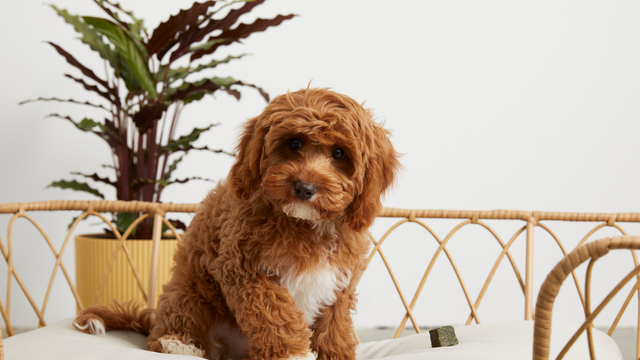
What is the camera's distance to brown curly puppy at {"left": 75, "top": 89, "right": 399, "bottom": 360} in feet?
4.36

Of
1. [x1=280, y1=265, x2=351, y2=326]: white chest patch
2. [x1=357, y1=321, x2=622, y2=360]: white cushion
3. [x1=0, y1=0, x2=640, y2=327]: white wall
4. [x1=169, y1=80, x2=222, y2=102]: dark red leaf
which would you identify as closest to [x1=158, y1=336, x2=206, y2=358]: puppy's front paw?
[x1=280, y1=265, x2=351, y2=326]: white chest patch

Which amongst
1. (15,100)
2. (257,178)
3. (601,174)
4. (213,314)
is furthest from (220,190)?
(601,174)

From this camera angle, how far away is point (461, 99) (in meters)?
3.53

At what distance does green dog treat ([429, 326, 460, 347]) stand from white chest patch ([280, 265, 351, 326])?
15.5 inches

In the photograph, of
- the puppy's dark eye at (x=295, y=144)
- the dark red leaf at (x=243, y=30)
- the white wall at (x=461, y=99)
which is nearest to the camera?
the puppy's dark eye at (x=295, y=144)

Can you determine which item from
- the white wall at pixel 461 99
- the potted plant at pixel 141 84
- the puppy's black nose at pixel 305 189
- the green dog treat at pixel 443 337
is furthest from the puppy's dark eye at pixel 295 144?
the white wall at pixel 461 99

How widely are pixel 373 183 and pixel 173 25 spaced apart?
172 centimetres

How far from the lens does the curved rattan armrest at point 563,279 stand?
86 centimetres

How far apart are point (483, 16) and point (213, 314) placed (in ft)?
9.68

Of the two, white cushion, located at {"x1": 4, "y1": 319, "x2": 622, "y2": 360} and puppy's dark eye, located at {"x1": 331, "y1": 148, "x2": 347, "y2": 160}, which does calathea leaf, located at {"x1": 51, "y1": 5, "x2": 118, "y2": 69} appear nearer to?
white cushion, located at {"x1": 4, "y1": 319, "x2": 622, "y2": 360}

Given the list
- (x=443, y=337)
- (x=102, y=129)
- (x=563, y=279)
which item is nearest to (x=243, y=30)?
(x=102, y=129)

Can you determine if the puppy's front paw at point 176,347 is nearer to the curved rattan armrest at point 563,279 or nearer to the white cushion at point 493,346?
the white cushion at point 493,346

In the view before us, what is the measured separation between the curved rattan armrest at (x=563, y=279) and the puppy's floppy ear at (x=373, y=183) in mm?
597

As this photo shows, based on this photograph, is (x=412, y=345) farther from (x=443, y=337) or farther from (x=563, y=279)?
(x=563, y=279)
